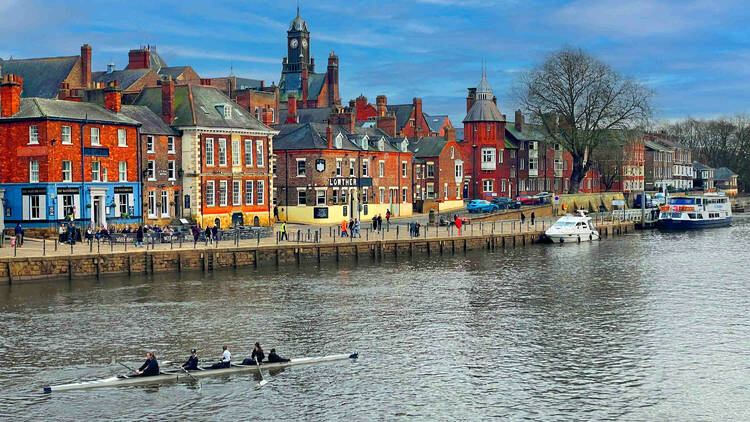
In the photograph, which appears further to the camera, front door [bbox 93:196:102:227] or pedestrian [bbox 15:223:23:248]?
front door [bbox 93:196:102:227]

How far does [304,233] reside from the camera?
3022 inches

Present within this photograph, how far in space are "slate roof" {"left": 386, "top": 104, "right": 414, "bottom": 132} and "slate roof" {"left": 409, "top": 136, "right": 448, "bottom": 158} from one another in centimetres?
1968

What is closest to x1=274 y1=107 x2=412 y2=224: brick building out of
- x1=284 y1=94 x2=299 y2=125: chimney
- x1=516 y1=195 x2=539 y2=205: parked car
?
x1=284 y1=94 x2=299 y2=125: chimney

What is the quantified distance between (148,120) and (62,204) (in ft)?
42.2

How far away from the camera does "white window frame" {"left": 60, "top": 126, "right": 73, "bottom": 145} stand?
67.4 meters

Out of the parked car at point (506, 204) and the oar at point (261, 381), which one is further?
the parked car at point (506, 204)

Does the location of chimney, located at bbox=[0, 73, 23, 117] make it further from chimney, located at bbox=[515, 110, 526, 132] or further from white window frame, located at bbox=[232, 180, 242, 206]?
chimney, located at bbox=[515, 110, 526, 132]

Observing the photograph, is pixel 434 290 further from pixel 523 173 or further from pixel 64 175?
pixel 523 173

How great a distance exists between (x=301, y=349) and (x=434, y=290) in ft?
59.1

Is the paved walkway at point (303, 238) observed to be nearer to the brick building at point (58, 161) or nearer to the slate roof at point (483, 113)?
the brick building at point (58, 161)

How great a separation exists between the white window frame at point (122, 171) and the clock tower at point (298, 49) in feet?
348

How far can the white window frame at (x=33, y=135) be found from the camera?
66.4 metres

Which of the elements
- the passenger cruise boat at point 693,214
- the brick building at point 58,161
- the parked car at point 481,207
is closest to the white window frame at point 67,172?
the brick building at point 58,161

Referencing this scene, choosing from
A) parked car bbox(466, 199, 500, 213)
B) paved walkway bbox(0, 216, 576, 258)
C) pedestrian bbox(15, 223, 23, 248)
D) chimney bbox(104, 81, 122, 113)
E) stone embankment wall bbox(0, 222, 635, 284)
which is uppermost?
chimney bbox(104, 81, 122, 113)
